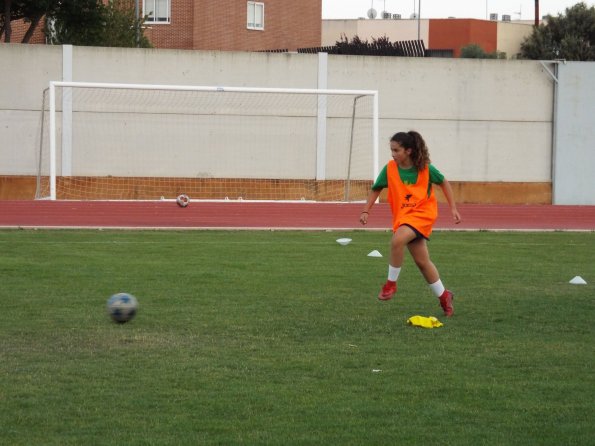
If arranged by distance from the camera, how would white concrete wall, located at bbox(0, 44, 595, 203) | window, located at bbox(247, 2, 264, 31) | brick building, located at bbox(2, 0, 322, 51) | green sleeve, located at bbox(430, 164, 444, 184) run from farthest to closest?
1. window, located at bbox(247, 2, 264, 31)
2. brick building, located at bbox(2, 0, 322, 51)
3. white concrete wall, located at bbox(0, 44, 595, 203)
4. green sleeve, located at bbox(430, 164, 444, 184)

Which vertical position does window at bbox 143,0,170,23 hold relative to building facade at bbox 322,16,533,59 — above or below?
below

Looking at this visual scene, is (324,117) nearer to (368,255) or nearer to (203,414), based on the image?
(368,255)

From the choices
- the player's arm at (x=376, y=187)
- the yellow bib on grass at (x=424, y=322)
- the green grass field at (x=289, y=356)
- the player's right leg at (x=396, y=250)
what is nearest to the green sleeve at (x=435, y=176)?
the player's arm at (x=376, y=187)

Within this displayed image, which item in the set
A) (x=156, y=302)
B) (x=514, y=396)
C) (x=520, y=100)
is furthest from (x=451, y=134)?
(x=514, y=396)

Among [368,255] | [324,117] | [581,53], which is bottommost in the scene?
[368,255]

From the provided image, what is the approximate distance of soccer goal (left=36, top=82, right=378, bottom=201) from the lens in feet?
92.2

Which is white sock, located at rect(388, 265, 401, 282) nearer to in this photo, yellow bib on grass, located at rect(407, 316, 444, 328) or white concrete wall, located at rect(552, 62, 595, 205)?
yellow bib on grass, located at rect(407, 316, 444, 328)

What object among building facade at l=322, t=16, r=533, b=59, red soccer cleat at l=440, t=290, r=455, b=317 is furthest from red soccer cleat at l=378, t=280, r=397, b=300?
building facade at l=322, t=16, r=533, b=59

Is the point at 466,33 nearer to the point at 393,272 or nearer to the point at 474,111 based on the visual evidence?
the point at 474,111

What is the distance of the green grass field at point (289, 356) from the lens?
19.4 feet

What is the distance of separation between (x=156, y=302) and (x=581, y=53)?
60.0 metres

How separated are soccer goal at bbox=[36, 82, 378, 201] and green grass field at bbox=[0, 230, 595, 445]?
45.7 ft

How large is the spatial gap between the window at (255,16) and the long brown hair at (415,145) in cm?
4613

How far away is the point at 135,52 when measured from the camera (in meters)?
29.0
